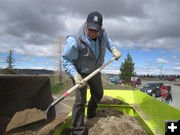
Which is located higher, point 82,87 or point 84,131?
point 82,87

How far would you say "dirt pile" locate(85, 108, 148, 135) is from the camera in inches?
84.0

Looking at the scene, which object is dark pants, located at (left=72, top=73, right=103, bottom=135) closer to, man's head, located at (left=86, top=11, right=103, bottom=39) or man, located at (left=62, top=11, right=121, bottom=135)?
man, located at (left=62, top=11, right=121, bottom=135)

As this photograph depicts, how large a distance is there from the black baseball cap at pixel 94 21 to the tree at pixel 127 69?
2088 centimetres

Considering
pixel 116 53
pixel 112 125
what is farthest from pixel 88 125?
pixel 116 53

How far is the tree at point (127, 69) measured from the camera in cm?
2220

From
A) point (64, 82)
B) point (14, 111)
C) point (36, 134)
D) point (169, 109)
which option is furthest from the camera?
point (64, 82)

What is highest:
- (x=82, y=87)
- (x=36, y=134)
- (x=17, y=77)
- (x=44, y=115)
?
(x=17, y=77)

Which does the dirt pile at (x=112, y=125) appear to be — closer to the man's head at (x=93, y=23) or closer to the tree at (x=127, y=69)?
the man's head at (x=93, y=23)

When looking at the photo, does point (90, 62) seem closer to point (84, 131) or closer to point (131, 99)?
point (84, 131)

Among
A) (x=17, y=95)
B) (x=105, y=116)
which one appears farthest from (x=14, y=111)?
(x=105, y=116)

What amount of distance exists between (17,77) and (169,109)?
2.15 m

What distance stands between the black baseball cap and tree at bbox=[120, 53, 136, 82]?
20.9 m

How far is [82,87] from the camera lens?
7.14ft

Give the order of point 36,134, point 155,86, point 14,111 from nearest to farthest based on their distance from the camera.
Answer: point 36,134 → point 14,111 → point 155,86
